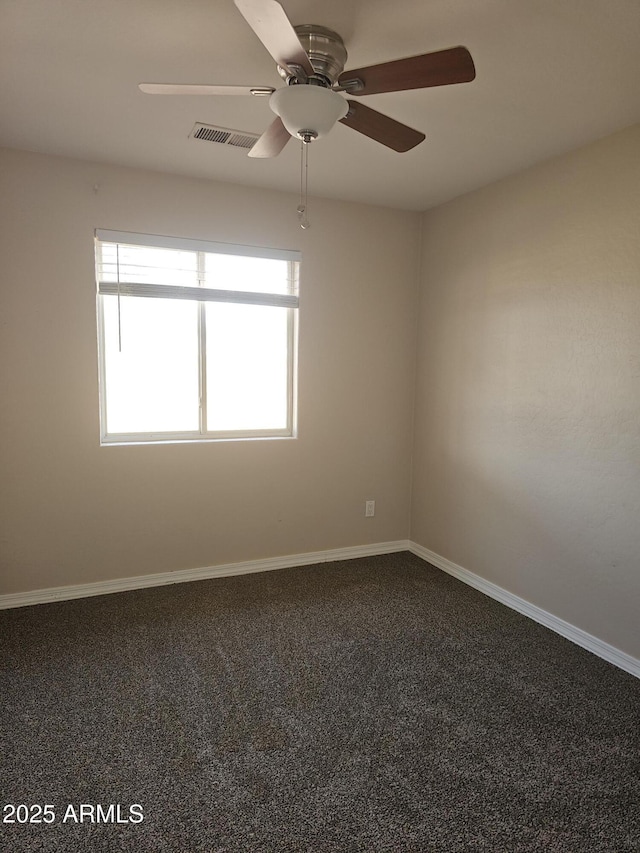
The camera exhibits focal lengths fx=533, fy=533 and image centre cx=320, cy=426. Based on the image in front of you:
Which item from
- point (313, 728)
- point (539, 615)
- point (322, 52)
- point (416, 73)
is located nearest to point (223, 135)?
point (322, 52)

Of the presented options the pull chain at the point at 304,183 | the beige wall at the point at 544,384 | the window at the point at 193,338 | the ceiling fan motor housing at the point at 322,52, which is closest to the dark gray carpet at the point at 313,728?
the beige wall at the point at 544,384

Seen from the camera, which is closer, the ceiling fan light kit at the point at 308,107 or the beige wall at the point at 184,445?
the ceiling fan light kit at the point at 308,107

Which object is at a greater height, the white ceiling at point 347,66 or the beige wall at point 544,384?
the white ceiling at point 347,66

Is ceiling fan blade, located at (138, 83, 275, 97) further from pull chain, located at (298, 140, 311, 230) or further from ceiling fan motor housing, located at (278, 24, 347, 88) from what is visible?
pull chain, located at (298, 140, 311, 230)

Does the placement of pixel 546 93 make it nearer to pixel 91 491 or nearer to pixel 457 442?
pixel 457 442

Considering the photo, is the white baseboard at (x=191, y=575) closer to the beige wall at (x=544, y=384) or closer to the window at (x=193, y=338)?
the beige wall at (x=544, y=384)

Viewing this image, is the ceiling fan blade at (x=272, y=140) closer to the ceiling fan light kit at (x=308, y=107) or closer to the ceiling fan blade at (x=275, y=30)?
the ceiling fan light kit at (x=308, y=107)

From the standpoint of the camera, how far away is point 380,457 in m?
4.06

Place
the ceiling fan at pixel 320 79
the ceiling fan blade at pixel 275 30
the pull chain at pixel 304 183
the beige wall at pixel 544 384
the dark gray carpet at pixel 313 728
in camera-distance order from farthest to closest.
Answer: the pull chain at pixel 304 183, the beige wall at pixel 544 384, the dark gray carpet at pixel 313 728, the ceiling fan at pixel 320 79, the ceiling fan blade at pixel 275 30

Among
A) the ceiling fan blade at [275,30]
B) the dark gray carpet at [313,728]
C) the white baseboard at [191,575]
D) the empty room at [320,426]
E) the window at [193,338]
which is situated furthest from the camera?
the window at [193,338]

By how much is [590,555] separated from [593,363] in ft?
3.24

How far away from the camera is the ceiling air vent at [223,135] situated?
102 inches

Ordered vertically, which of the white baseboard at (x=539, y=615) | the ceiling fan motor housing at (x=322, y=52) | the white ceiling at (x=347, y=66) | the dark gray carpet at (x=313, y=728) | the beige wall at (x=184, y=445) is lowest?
the dark gray carpet at (x=313, y=728)

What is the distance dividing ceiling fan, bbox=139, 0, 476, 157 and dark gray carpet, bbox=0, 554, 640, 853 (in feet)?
7.29
